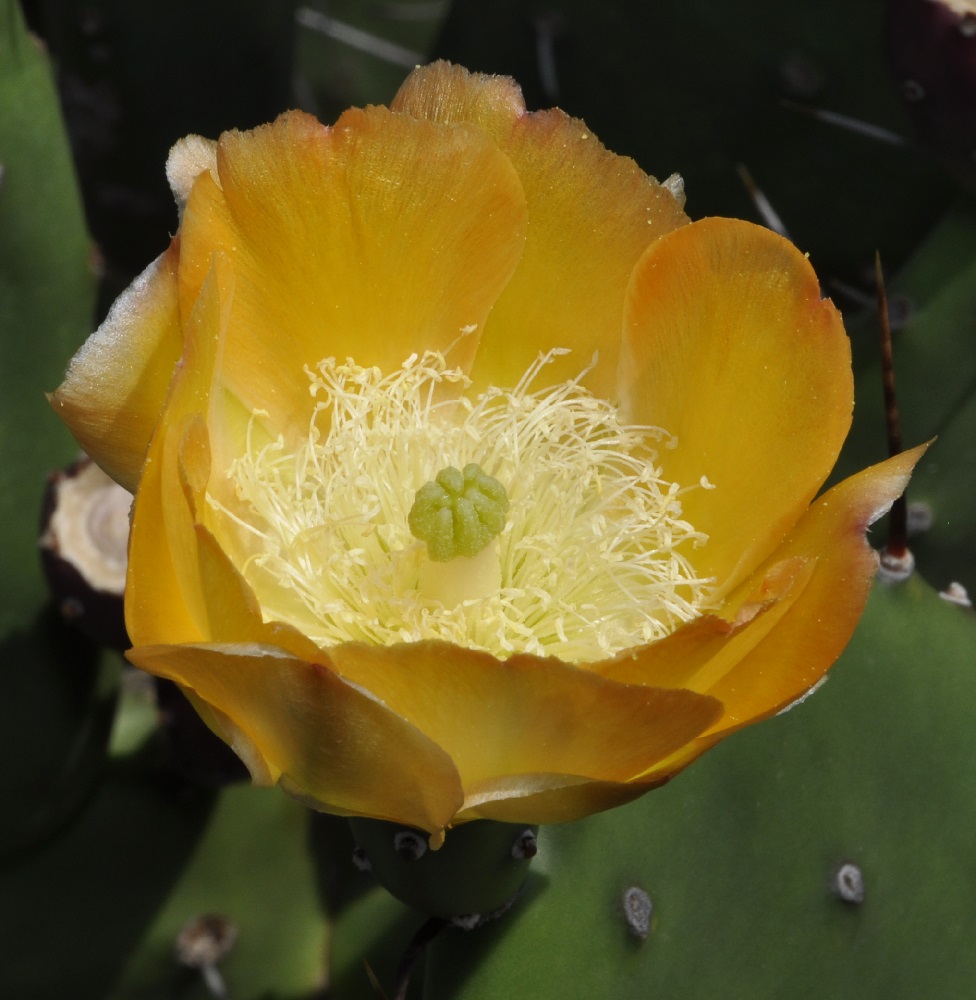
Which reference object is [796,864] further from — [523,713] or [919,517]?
[919,517]

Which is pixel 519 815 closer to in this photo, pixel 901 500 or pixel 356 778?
pixel 356 778

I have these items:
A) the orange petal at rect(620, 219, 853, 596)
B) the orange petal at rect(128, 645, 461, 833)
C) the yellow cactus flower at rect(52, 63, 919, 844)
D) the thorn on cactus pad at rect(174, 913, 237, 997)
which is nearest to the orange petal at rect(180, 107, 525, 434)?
the yellow cactus flower at rect(52, 63, 919, 844)

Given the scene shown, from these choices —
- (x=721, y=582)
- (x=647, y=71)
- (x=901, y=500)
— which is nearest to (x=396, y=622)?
(x=721, y=582)

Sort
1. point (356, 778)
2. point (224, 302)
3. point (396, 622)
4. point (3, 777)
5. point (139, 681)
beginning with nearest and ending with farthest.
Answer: point (356, 778)
point (224, 302)
point (396, 622)
point (3, 777)
point (139, 681)

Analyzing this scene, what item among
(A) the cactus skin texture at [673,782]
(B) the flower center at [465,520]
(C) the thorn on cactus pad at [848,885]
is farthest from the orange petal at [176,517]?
(C) the thorn on cactus pad at [848,885]

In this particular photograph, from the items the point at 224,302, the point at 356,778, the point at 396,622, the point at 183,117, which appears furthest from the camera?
the point at 183,117

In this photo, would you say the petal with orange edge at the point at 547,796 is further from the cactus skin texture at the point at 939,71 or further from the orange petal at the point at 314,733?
the cactus skin texture at the point at 939,71

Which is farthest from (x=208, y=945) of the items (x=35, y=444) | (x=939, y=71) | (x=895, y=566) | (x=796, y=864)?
(x=939, y=71)
